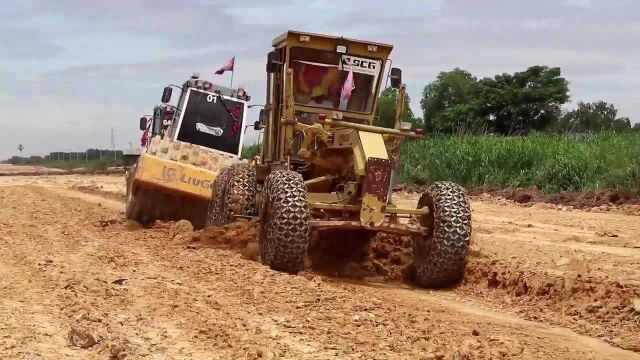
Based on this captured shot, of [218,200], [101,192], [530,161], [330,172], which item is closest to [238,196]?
[218,200]

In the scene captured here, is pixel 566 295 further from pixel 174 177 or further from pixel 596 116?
pixel 596 116

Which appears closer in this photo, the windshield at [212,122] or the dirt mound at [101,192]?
the windshield at [212,122]

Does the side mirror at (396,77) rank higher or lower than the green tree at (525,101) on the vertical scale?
lower

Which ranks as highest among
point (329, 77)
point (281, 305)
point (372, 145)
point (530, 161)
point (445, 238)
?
point (329, 77)

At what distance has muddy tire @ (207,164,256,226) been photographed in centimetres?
1050

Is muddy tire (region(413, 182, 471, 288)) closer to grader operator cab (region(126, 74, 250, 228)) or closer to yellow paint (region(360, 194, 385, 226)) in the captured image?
yellow paint (region(360, 194, 385, 226))

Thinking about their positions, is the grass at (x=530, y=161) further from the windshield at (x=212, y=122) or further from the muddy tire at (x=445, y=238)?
the muddy tire at (x=445, y=238)

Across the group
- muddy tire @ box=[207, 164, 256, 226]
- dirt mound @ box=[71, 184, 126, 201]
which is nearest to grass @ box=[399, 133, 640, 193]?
dirt mound @ box=[71, 184, 126, 201]

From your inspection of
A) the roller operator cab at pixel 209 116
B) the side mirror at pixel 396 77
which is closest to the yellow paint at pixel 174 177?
the roller operator cab at pixel 209 116

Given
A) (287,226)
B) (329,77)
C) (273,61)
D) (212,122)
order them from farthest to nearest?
(212,122)
(329,77)
(273,61)
(287,226)

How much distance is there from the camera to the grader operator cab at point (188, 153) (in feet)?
43.2

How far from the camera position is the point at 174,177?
13141mm

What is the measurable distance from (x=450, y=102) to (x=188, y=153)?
30.3m

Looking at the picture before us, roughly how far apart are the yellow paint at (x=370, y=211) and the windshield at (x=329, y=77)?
195cm
